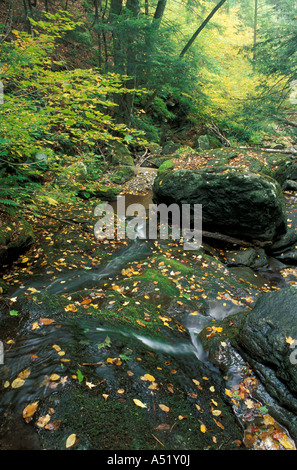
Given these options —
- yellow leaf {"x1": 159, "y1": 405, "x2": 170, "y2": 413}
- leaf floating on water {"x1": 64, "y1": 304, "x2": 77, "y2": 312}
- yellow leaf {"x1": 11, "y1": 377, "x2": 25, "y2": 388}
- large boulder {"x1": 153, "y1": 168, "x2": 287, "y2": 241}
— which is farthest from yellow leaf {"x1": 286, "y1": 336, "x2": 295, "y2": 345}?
large boulder {"x1": 153, "y1": 168, "x2": 287, "y2": 241}

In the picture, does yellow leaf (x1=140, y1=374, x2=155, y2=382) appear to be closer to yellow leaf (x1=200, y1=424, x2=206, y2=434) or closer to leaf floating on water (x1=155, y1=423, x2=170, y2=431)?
leaf floating on water (x1=155, y1=423, x2=170, y2=431)

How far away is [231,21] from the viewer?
2236 centimetres

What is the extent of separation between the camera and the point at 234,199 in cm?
645

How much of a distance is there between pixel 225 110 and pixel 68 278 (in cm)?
1447

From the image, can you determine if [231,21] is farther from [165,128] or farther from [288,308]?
[288,308]

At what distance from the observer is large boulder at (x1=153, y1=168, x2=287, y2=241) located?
246 inches

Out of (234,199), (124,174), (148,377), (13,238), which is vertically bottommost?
(148,377)

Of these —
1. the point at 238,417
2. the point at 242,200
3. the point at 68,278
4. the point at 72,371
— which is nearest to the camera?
the point at 72,371

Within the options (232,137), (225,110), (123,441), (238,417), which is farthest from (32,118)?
(232,137)

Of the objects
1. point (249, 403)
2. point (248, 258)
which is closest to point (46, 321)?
point (249, 403)

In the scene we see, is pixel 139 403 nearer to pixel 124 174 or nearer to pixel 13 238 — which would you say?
pixel 13 238

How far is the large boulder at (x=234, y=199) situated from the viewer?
6242 mm

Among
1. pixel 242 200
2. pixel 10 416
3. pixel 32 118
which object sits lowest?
→ pixel 10 416

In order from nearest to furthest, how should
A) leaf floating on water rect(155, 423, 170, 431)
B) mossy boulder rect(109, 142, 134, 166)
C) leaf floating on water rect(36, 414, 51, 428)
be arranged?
leaf floating on water rect(36, 414, 51, 428) → leaf floating on water rect(155, 423, 170, 431) → mossy boulder rect(109, 142, 134, 166)
